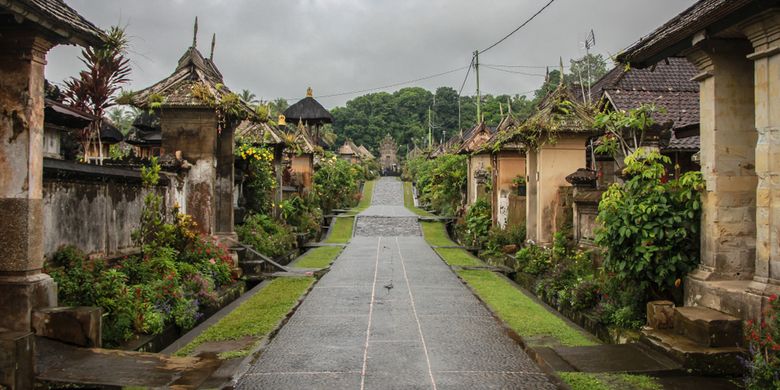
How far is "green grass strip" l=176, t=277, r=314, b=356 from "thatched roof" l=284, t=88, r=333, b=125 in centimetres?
2510

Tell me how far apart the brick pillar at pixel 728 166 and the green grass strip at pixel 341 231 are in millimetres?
15043

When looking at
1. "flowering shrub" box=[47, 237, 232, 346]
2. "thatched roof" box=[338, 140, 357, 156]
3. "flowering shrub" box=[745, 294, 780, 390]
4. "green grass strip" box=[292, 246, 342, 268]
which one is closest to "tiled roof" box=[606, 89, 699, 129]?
"green grass strip" box=[292, 246, 342, 268]

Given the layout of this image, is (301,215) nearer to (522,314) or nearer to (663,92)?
(663,92)

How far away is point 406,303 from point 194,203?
5.15m

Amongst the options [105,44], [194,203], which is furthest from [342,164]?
[105,44]

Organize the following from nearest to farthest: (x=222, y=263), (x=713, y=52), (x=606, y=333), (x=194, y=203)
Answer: (x=713, y=52) → (x=606, y=333) → (x=222, y=263) → (x=194, y=203)

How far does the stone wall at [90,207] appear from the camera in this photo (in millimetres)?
6746

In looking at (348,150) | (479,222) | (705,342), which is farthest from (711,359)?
(348,150)

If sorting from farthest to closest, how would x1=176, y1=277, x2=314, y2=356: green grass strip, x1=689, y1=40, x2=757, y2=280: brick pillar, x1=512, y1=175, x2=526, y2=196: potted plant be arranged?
x1=512, y1=175, x2=526, y2=196: potted plant → x1=176, y1=277, x2=314, y2=356: green grass strip → x1=689, y1=40, x2=757, y2=280: brick pillar

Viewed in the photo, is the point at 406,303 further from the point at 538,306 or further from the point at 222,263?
the point at 222,263

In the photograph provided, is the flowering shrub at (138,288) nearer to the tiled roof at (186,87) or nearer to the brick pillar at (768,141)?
the tiled roof at (186,87)

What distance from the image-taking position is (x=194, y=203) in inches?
467

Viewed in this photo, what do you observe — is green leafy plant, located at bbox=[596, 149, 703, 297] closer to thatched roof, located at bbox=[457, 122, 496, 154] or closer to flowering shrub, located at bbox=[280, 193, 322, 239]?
flowering shrub, located at bbox=[280, 193, 322, 239]

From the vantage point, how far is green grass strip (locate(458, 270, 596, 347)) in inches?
287
